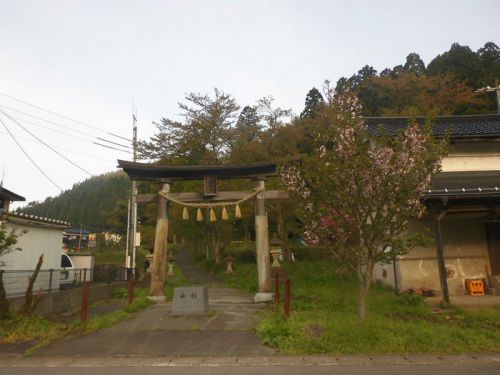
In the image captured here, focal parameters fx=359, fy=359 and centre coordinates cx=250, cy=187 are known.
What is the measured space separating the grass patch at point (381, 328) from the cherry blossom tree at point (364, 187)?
0.87m

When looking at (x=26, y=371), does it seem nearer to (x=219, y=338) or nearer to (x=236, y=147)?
(x=219, y=338)

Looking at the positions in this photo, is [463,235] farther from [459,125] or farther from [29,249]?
[29,249]


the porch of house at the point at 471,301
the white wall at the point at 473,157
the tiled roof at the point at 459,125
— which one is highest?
the tiled roof at the point at 459,125

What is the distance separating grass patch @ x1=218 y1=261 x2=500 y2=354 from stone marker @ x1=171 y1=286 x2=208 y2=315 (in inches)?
76.9

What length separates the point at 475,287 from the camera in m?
13.2

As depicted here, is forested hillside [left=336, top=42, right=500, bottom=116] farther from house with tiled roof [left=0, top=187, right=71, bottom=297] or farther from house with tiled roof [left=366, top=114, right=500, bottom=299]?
house with tiled roof [left=0, top=187, right=71, bottom=297]

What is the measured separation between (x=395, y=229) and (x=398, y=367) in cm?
295

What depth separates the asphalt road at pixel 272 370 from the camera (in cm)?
607

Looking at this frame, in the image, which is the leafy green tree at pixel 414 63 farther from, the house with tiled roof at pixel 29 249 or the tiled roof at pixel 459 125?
the house with tiled roof at pixel 29 249

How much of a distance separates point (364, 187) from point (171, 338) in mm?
5701

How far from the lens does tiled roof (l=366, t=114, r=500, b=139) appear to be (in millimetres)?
15062

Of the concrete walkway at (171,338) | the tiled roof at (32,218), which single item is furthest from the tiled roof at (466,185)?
the tiled roof at (32,218)

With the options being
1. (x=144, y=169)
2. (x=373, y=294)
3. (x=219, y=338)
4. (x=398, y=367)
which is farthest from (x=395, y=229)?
(x=144, y=169)

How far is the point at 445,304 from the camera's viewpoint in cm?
1078
